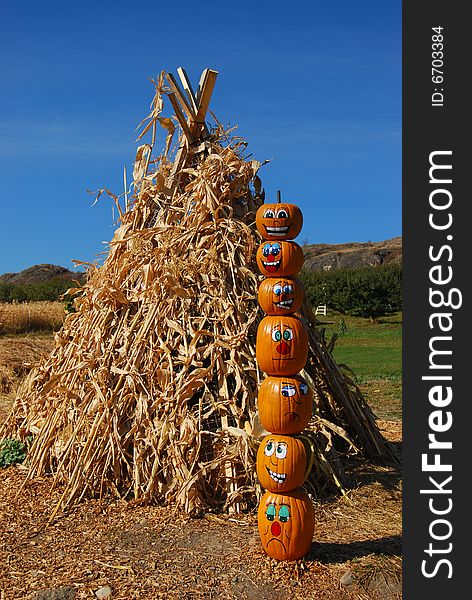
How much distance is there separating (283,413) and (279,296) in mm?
778

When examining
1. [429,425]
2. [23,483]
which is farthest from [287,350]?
[23,483]

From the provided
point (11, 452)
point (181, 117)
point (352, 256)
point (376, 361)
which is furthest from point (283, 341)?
point (352, 256)

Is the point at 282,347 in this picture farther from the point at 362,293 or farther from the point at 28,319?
the point at 362,293

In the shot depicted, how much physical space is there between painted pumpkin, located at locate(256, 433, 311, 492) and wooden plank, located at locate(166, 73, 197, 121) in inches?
131

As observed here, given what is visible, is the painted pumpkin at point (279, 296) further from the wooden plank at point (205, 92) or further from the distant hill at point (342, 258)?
the distant hill at point (342, 258)

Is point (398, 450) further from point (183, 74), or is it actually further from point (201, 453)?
point (183, 74)

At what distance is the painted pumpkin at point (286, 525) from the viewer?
4.42 meters

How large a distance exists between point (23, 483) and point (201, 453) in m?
1.77

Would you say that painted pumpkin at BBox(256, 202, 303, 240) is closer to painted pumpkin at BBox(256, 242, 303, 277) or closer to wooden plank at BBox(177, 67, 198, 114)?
painted pumpkin at BBox(256, 242, 303, 277)

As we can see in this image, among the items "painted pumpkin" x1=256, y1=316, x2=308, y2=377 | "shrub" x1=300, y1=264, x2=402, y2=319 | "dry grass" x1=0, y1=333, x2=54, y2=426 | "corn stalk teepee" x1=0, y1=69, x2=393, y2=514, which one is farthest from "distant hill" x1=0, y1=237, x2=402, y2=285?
"painted pumpkin" x1=256, y1=316, x2=308, y2=377

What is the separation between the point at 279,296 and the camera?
15.2 feet

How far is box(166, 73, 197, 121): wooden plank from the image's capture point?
6.32 metres

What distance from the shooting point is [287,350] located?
14.8 ft

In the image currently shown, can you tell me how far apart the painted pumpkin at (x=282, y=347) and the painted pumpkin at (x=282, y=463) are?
1.49ft
